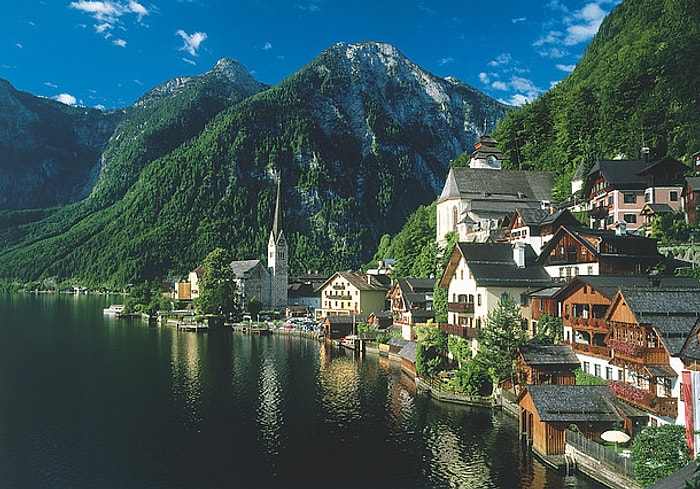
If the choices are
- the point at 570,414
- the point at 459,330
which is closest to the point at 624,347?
the point at 570,414

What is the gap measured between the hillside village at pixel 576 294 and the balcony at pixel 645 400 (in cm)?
7

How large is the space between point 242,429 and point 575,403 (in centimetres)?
2371

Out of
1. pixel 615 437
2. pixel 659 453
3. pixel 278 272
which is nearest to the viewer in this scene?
pixel 659 453

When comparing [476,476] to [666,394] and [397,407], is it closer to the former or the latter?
[666,394]

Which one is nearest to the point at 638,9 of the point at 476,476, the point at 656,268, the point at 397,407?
the point at 656,268

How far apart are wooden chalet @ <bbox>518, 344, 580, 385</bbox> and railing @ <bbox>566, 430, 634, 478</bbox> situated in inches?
337

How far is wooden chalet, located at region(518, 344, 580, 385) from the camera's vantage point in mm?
41312

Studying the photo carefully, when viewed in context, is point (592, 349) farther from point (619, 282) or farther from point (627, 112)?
point (627, 112)

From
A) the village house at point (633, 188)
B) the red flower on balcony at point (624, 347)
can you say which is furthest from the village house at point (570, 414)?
the village house at point (633, 188)

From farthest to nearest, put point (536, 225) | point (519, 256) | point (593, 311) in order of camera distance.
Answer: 1. point (536, 225)
2. point (519, 256)
3. point (593, 311)

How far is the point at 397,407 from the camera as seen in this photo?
48.0 m

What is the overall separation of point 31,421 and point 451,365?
127 ft

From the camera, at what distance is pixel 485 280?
53.6m

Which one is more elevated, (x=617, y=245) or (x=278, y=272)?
(x=617, y=245)
